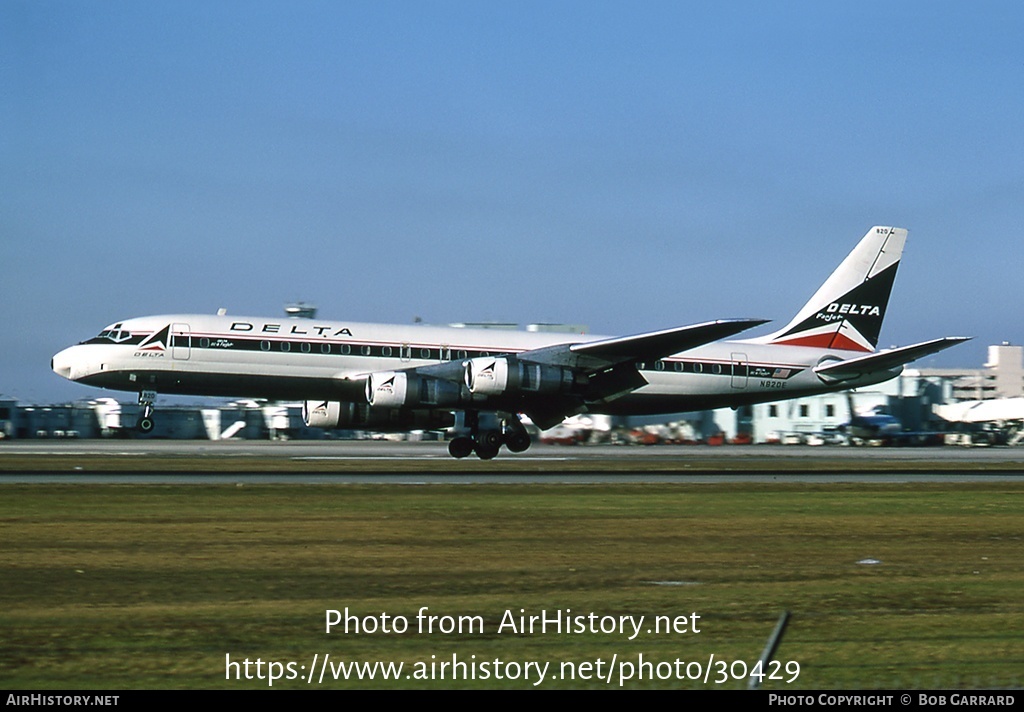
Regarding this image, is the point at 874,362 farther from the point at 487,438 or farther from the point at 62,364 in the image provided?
the point at 62,364

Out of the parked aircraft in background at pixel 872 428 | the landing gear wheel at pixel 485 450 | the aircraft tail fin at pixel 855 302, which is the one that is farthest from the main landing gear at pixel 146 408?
the parked aircraft in background at pixel 872 428

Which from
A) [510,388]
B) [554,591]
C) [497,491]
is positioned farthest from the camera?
[510,388]

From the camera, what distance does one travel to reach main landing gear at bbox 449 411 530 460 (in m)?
43.5

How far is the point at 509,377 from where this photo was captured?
41188 mm

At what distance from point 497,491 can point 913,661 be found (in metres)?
18.9

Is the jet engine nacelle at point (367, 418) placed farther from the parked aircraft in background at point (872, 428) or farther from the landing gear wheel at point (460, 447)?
the parked aircraft in background at point (872, 428)

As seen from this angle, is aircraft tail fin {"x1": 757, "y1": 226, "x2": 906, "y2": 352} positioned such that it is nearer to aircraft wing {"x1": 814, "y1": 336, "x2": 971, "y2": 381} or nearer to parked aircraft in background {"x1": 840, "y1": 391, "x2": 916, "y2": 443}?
aircraft wing {"x1": 814, "y1": 336, "x2": 971, "y2": 381}

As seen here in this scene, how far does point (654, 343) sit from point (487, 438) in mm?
6703

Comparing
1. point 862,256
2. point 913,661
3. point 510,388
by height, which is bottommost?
point 913,661

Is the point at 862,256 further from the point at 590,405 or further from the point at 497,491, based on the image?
the point at 497,491

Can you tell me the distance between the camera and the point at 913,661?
1070 centimetres

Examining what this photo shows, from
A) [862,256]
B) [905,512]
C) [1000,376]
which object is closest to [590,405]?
[862,256]

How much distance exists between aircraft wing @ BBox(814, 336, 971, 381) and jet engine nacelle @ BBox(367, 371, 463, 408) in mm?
15834

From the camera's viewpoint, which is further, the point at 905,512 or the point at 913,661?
the point at 905,512
